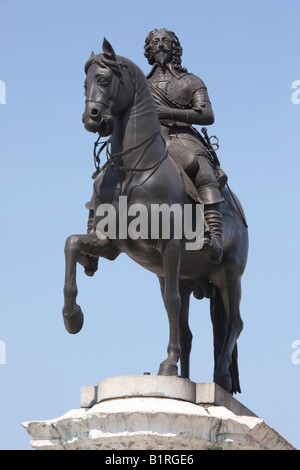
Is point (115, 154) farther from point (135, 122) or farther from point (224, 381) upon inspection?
point (224, 381)

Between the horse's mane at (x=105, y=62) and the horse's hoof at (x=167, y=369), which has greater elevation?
the horse's mane at (x=105, y=62)

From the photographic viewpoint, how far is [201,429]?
1372cm

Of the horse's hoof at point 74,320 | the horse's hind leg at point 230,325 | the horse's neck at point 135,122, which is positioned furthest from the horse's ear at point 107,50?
the horse's hind leg at point 230,325

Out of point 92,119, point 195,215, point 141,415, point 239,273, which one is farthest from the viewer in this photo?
point 239,273

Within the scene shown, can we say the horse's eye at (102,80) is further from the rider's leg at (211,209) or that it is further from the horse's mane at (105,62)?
the rider's leg at (211,209)

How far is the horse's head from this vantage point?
1445 cm

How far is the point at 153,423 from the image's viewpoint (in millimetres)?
13516

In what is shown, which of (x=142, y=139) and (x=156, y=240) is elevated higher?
(x=142, y=139)

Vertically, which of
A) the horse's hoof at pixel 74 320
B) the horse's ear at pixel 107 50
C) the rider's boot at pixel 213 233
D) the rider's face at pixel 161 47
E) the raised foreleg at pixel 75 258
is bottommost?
the horse's hoof at pixel 74 320

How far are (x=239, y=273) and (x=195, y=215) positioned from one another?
1454 millimetres

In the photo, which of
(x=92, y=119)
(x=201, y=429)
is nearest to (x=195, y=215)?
(x=92, y=119)

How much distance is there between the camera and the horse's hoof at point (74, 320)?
14.6 metres

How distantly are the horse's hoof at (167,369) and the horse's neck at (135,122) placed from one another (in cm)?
267
